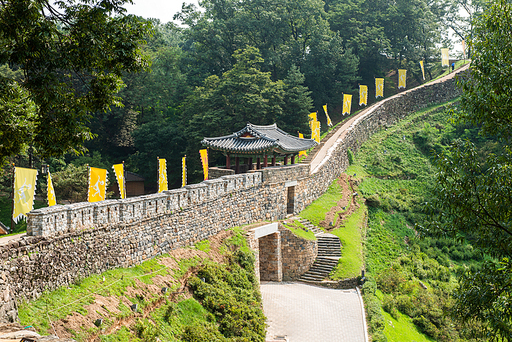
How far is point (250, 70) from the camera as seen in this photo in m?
33.5

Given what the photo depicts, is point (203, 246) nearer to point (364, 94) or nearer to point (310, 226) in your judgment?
point (310, 226)

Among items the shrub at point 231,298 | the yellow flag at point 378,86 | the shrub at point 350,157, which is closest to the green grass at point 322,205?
the shrub at point 350,157

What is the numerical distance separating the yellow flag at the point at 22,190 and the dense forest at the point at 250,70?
11405mm

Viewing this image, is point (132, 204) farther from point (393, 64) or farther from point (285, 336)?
point (393, 64)

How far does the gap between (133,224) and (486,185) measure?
9.44m

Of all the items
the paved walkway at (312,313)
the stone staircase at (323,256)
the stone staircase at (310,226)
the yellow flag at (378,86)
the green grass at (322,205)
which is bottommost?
the paved walkway at (312,313)

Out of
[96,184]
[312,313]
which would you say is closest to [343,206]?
[312,313]

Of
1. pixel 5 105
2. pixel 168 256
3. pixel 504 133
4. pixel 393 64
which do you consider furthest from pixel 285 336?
pixel 393 64

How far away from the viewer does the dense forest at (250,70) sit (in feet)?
105

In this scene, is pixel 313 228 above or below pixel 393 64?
below

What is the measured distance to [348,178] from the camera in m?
30.2

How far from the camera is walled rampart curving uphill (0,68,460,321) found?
9562 millimetres

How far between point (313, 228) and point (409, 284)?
5.32 m

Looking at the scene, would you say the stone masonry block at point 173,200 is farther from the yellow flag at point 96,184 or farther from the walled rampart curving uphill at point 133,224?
the yellow flag at point 96,184
